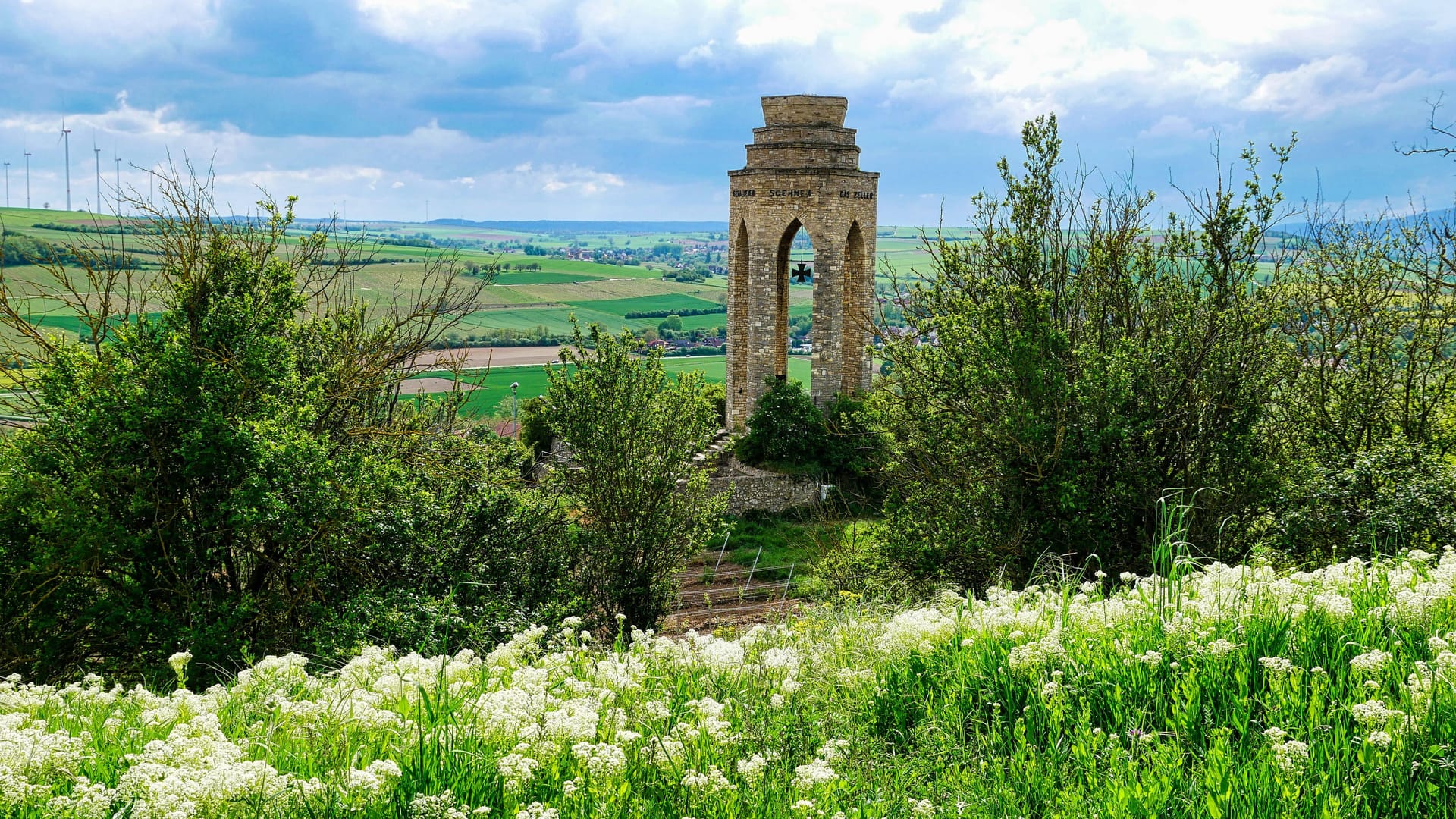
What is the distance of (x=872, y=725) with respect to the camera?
4852mm

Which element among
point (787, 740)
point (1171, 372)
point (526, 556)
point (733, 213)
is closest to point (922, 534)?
point (1171, 372)

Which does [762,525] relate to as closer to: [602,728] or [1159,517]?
[1159,517]

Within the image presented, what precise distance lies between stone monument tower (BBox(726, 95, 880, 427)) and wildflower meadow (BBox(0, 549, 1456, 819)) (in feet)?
82.2

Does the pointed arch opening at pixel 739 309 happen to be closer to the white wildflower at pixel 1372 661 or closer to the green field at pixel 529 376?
the green field at pixel 529 376

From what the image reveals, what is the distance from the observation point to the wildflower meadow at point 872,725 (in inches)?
138

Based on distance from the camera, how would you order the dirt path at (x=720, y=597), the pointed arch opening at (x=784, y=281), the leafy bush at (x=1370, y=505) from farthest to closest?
the pointed arch opening at (x=784, y=281) → the dirt path at (x=720, y=597) → the leafy bush at (x=1370, y=505)

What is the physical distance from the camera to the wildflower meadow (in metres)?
3.51

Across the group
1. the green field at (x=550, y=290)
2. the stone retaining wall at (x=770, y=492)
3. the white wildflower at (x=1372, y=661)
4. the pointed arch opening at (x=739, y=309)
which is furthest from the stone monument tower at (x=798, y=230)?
the green field at (x=550, y=290)

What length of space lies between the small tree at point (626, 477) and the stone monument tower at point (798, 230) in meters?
12.8

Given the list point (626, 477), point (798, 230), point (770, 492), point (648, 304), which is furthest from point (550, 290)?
point (626, 477)

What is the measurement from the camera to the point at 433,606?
11.2 metres

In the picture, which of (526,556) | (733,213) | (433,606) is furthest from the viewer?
(733,213)

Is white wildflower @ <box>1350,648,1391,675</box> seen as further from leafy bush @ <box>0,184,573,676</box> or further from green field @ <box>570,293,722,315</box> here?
green field @ <box>570,293,722,315</box>

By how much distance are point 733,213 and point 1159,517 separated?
23.5 m
